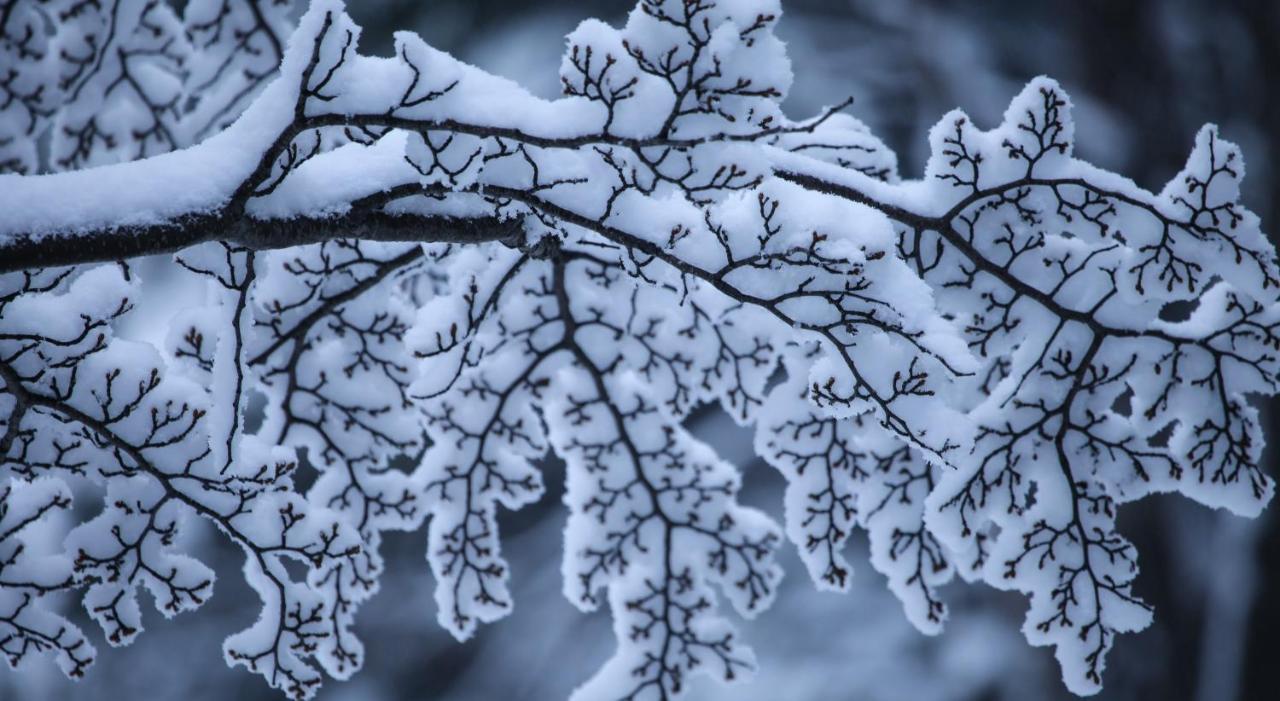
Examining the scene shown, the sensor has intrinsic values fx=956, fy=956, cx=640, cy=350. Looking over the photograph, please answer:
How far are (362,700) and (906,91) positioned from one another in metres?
7.71

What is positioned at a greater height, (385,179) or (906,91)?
(906,91)

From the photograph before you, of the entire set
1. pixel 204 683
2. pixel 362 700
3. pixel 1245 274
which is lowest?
pixel 1245 274

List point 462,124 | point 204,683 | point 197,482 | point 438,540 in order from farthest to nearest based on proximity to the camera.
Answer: point 204,683 → point 438,540 → point 197,482 → point 462,124

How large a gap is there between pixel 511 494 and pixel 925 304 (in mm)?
1158

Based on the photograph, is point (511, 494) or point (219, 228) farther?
point (511, 494)

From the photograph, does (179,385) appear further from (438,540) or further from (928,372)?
(928,372)

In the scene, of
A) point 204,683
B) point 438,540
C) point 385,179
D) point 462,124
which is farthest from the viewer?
point 204,683

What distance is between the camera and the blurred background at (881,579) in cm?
570

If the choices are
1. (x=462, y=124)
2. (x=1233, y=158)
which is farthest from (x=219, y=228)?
(x=1233, y=158)

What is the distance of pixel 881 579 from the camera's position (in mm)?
8391

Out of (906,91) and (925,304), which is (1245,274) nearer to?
(925,304)

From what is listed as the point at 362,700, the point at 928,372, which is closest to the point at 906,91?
the point at 362,700

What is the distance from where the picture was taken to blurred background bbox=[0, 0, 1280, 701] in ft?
18.7

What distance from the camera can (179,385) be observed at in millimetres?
1672
